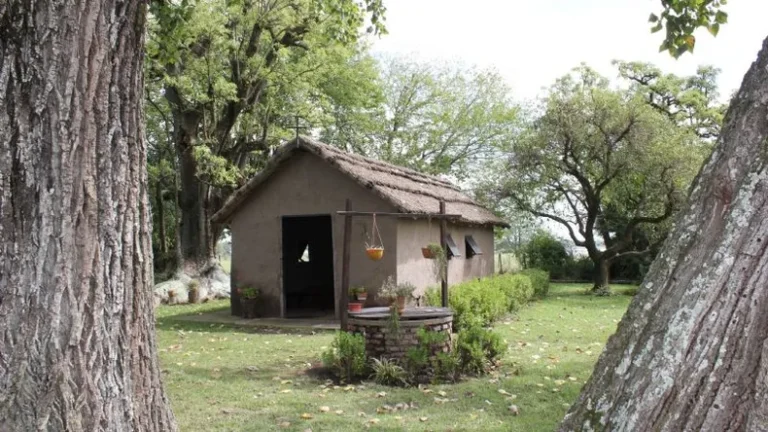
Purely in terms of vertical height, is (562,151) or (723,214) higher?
(562,151)

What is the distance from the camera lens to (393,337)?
27.1 ft

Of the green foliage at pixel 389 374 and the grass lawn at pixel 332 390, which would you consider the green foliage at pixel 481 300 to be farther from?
the green foliage at pixel 389 374

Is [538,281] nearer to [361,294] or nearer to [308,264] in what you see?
[308,264]

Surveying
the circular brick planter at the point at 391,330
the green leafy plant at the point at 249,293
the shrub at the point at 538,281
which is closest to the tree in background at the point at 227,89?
the green leafy plant at the point at 249,293

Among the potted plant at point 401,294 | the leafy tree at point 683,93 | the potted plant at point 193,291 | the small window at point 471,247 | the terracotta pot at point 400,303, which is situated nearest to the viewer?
the terracotta pot at point 400,303

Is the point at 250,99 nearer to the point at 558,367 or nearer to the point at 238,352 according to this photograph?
the point at 238,352

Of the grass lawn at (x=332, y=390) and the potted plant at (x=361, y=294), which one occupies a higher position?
the potted plant at (x=361, y=294)

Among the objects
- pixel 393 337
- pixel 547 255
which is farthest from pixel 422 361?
pixel 547 255

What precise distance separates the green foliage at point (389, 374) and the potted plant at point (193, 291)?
12691 mm

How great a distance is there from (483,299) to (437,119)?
877 inches

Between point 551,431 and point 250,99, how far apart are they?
17.7 metres

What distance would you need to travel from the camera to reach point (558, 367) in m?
8.56

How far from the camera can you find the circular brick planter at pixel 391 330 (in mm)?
8250

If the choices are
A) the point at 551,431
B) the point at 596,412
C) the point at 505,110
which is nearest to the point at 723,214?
the point at 596,412
